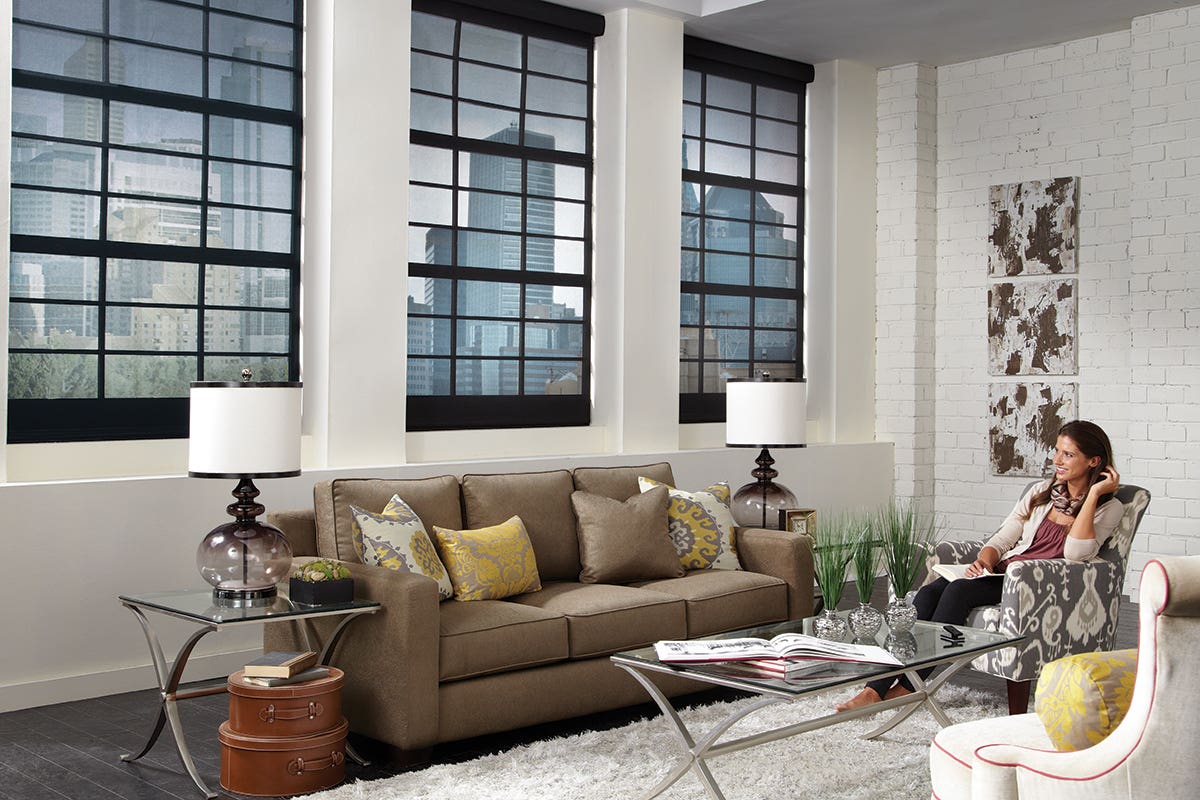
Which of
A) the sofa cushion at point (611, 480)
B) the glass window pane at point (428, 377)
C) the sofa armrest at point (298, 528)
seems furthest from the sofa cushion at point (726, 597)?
the glass window pane at point (428, 377)

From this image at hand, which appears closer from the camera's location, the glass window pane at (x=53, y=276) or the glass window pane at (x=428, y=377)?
the glass window pane at (x=53, y=276)

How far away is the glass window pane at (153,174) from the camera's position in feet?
17.9

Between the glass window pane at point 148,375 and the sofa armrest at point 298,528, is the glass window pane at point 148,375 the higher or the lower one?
the higher one

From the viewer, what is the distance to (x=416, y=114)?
651 centimetres

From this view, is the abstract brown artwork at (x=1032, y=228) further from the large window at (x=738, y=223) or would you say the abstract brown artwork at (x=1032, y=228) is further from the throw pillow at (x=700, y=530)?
the throw pillow at (x=700, y=530)

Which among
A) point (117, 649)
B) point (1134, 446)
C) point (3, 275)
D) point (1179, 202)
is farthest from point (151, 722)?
point (1179, 202)

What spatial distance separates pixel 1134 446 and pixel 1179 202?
1422 millimetres

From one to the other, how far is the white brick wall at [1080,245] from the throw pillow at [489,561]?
4137mm

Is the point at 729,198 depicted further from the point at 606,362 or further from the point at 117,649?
the point at 117,649

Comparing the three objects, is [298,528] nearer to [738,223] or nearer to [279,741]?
[279,741]

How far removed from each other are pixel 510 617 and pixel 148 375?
7.06ft

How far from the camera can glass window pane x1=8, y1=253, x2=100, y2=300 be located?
5.21 meters

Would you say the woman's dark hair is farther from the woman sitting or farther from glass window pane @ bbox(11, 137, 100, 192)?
glass window pane @ bbox(11, 137, 100, 192)

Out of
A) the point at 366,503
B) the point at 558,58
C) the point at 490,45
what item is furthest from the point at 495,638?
the point at 558,58
